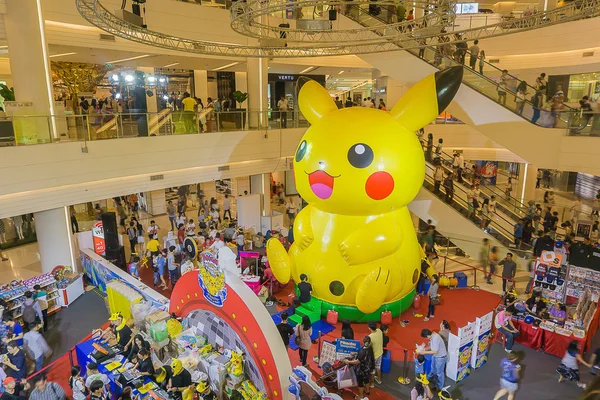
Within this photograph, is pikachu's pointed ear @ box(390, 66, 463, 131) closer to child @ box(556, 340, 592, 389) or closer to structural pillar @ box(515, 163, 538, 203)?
child @ box(556, 340, 592, 389)

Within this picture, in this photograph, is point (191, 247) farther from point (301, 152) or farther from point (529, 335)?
point (529, 335)

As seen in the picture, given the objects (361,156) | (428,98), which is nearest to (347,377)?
(361,156)

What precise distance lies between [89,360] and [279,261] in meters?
3.98

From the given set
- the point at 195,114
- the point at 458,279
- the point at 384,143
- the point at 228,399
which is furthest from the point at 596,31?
the point at 228,399

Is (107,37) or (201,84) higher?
(107,37)

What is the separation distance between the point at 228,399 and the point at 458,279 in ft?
22.0

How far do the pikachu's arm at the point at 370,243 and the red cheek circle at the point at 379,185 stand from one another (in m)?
0.62

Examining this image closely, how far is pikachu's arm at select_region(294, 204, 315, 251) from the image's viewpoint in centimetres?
930

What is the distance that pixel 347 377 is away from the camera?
6.98 meters

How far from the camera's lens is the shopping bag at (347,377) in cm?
695

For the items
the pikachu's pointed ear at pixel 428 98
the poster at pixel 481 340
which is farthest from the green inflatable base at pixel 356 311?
the pikachu's pointed ear at pixel 428 98

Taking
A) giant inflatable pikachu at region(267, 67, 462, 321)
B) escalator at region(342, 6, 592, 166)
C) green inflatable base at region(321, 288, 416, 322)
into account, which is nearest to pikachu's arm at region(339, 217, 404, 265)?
giant inflatable pikachu at region(267, 67, 462, 321)

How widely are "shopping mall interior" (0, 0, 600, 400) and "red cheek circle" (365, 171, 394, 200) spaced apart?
26 mm

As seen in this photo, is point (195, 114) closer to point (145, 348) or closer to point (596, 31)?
point (145, 348)
